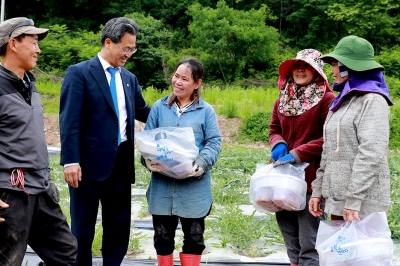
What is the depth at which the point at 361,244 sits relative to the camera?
269 cm

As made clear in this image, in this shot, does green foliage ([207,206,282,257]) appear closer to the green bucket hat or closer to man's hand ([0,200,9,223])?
the green bucket hat

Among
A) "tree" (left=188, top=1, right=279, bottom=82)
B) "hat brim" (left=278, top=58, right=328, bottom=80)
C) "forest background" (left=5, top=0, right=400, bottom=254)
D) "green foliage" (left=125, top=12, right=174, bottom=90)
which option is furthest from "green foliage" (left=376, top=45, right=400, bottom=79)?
"hat brim" (left=278, top=58, right=328, bottom=80)

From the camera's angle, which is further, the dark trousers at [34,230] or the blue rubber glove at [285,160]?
the blue rubber glove at [285,160]

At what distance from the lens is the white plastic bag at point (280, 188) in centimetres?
311

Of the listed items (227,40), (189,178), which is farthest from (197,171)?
(227,40)

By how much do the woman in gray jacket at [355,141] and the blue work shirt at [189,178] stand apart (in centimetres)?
69

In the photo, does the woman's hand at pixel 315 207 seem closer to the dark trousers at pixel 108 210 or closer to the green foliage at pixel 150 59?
the dark trousers at pixel 108 210

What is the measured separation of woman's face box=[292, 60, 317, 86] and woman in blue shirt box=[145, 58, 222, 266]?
0.59 metres

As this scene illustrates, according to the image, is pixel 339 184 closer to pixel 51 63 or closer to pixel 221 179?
pixel 221 179

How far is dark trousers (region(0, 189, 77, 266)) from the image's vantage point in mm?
2676

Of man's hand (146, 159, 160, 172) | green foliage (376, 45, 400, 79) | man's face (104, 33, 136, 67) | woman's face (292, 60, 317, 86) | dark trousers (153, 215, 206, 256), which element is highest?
man's face (104, 33, 136, 67)

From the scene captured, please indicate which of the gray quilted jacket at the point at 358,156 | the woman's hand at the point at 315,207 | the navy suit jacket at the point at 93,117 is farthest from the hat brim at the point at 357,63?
the navy suit jacket at the point at 93,117

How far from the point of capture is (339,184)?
284 centimetres

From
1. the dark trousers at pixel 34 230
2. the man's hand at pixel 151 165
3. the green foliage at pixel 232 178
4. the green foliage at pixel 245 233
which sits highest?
the man's hand at pixel 151 165
